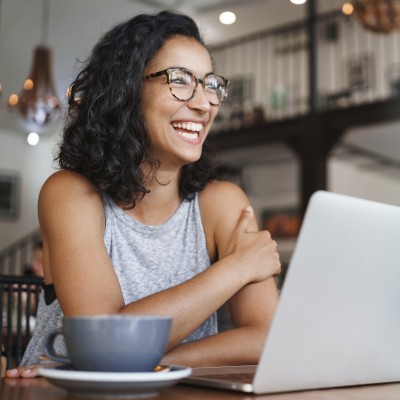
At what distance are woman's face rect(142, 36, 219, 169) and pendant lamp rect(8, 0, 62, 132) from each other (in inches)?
154

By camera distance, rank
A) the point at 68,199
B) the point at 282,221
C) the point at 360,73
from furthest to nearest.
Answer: the point at 282,221 < the point at 360,73 < the point at 68,199

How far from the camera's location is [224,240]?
1544mm

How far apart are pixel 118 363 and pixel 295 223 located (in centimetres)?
1016

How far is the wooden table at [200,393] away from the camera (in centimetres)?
74

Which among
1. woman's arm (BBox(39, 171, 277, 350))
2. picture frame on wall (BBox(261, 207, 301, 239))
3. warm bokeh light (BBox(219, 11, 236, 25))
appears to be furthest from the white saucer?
picture frame on wall (BBox(261, 207, 301, 239))

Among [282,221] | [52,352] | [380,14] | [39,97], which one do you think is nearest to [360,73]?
[282,221]

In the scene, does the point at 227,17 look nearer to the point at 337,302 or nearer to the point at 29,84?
the point at 29,84

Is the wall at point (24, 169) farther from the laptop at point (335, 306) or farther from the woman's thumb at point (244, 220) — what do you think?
the laptop at point (335, 306)

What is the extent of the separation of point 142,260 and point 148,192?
0.50 ft

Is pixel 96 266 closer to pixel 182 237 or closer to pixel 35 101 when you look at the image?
pixel 182 237

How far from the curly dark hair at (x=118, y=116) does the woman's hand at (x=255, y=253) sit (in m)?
0.29

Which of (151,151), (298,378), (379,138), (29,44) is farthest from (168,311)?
(379,138)

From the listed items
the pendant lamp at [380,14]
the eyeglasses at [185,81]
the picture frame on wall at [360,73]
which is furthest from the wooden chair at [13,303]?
the picture frame on wall at [360,73]

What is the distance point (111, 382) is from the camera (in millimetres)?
648
